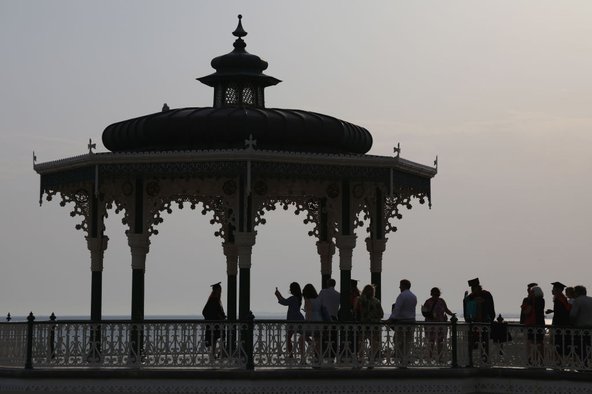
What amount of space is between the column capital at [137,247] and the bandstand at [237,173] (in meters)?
0.02

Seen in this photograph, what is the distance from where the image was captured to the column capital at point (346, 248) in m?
20.8

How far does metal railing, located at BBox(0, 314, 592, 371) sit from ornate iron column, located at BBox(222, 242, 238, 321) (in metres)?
4.49

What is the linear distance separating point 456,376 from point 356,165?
A: 396 cm

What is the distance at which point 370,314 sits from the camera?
65.0 ft

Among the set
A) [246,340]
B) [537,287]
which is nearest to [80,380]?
[246,340]

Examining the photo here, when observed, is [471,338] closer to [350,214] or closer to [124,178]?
[350,214]

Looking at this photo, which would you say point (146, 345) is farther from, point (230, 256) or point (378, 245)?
point (230, 256)

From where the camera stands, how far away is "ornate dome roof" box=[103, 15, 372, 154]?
818 inches

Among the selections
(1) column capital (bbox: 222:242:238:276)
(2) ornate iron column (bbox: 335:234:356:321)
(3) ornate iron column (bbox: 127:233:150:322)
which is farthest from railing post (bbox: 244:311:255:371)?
(1) column capital (bbox: 222:242:238:276)

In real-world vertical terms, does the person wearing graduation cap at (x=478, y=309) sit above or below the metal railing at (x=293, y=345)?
above

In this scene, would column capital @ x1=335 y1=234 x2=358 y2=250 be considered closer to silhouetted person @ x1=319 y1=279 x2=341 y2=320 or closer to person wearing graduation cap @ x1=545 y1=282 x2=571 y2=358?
silhouetted person @ x1=319 y1=279 x2=341 y2=320

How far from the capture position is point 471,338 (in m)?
19.5

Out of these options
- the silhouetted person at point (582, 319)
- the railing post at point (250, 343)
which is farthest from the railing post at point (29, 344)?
the silhouetted person at point (582, 319)

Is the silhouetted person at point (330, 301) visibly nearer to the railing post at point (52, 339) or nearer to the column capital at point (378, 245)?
the column capital at point (378, 245)
